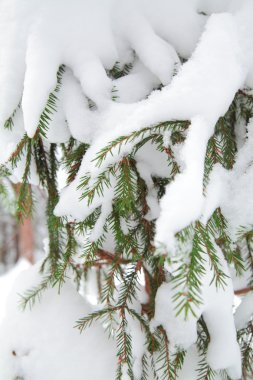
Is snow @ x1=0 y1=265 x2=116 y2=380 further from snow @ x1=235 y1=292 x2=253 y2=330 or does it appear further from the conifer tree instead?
snow @ x1=235 y1=292 x2=253 y2=330

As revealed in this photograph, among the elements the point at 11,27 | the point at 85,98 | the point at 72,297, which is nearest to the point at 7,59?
the point at 11,27

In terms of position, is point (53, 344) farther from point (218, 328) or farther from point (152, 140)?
point (152, 140)

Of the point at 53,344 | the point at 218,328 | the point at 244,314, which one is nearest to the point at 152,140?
the point at 218,328

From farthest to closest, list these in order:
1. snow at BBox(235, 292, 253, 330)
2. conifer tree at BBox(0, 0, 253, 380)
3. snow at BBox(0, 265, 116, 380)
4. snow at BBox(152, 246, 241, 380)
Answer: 1. snow at BBox(0, 265, 116, 380)
2. snow at BBox(235, 292, 253, 330)
3. snow at BBox(152, 246, 241, 380)
4. conifer tree at BBox(0, 0, 253, 380)

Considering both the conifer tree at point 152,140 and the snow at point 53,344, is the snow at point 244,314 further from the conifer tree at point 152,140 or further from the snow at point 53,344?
the snow at point 53,344

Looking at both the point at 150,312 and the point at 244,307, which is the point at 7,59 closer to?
→ the point at 150,312

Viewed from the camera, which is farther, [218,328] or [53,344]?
[53,344]

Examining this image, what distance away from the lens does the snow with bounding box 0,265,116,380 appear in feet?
5.88

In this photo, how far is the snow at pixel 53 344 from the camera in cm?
179

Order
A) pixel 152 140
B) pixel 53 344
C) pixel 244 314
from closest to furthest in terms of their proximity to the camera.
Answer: pixel 152 140 → pixel 244 314 → pixel 53 344

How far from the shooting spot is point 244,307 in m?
1.69

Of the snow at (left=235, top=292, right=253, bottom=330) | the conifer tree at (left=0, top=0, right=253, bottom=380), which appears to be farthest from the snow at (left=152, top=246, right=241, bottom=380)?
the snow at (left=235, top=292, right=253, bottom=330)

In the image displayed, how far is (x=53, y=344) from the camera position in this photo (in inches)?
72.7

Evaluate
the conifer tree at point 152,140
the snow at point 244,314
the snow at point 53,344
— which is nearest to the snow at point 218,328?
the conifer tree at point 152,140
